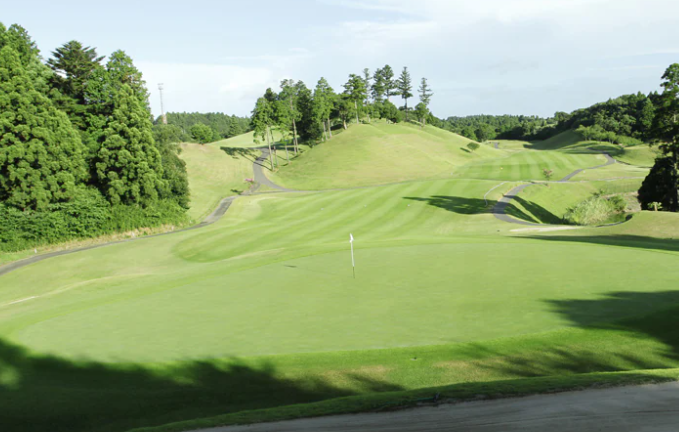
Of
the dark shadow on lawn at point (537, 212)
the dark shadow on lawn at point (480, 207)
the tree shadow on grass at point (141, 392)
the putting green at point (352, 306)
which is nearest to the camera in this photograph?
the tree shadow on grass at point (141, 392)

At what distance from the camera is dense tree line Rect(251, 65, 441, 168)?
8619 cm

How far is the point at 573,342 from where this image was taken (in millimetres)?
9156

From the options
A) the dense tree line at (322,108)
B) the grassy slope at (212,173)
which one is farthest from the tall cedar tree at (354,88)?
the grassy slope at (212,173)

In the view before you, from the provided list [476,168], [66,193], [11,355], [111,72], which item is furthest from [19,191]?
[476,168]

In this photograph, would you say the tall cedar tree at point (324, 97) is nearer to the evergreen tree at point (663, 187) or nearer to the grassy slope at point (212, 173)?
the grassy slope at point (212, 173)

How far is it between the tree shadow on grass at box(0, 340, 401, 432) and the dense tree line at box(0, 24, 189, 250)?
1366 inches

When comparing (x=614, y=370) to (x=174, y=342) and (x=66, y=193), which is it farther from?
(x=66, y=193)

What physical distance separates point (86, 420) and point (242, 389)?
264cm

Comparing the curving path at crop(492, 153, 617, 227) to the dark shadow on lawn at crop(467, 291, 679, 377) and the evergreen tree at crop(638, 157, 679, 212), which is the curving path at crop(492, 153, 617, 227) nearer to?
the evergreen tree at crop(638, 157, 679, 212)

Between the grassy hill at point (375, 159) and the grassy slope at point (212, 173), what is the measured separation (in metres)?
7.79

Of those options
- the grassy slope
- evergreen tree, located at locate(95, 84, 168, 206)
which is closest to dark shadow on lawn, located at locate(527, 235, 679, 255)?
evergreen tree, located at locate(95, 84, 168, 206)

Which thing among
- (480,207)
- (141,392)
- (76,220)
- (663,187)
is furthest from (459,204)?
(141,392)

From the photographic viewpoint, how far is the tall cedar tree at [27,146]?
123ft

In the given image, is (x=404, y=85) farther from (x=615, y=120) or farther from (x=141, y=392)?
(x=141, y=392)
